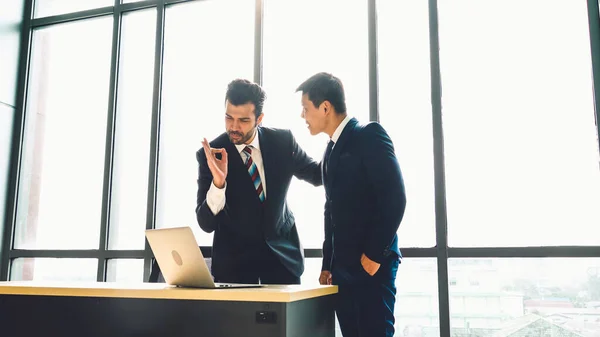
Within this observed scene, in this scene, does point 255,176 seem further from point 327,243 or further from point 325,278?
point 325,278

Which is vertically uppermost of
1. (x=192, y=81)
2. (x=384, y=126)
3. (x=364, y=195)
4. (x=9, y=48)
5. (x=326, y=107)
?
(x=9, y=48)

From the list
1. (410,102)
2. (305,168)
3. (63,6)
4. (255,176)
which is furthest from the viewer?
(63,6)

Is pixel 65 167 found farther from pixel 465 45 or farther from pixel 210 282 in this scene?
pixel 465 45

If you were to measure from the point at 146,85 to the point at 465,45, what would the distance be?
83.5 inches

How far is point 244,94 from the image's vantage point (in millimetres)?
2531

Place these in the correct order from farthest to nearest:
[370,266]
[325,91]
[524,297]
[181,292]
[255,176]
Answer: [524,297]
[255,176]
[325,91]
[370,266]
[181,292]

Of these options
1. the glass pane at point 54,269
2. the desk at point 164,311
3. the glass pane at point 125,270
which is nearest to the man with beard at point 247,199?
the desk at point 164,311

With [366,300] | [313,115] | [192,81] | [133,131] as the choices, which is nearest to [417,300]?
[366,300]

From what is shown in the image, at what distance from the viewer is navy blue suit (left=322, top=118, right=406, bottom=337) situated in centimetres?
204

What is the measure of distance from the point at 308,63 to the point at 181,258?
1913 mm

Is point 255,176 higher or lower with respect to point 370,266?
higher

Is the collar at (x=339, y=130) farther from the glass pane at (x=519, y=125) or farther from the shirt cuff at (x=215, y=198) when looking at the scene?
the glass pane at (x=519, y=125)

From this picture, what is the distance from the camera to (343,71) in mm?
3352

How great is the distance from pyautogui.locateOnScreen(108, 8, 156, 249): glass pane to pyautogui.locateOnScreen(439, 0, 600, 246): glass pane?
198 centimetres
